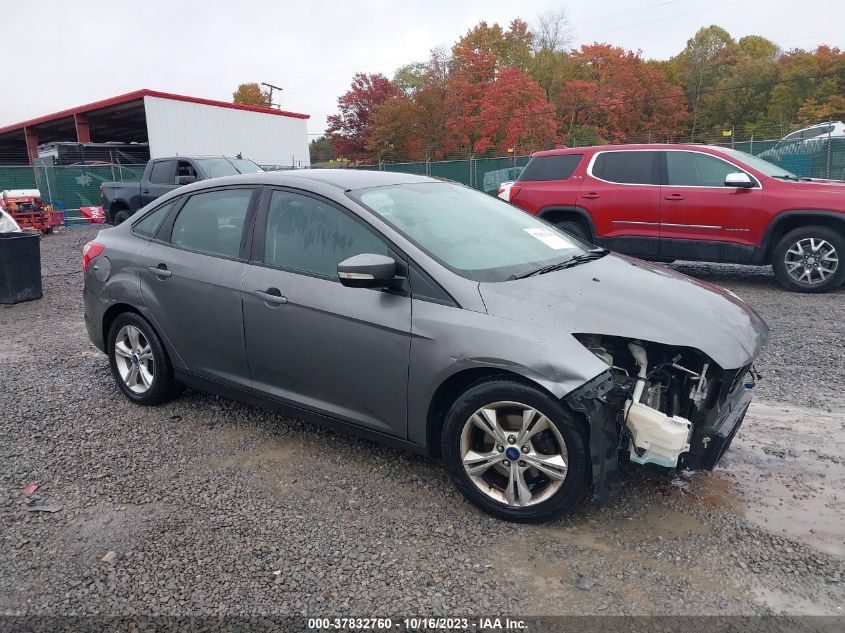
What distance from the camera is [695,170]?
817 centimetres

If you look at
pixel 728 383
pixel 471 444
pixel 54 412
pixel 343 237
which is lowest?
pixel 54 412

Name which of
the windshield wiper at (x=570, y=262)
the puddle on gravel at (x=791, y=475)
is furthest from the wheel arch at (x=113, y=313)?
the puddle on gravel at (x=791, y=475)

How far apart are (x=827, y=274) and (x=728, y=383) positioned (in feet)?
19.1

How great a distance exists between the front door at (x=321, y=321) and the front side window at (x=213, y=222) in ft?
0.67

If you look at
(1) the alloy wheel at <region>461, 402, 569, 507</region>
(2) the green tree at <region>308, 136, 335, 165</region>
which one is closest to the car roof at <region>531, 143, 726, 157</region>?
(1) the alloy wheel at <region>461, 402, 569, 507</region>

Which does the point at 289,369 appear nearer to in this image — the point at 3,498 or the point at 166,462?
the point at 166,462

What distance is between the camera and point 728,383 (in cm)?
284

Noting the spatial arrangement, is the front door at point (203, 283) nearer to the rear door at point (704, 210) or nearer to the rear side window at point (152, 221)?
the rear side window at point (152, 221)

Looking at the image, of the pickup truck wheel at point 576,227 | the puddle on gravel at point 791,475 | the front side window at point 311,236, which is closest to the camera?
the puddle on gravel at point 791,475

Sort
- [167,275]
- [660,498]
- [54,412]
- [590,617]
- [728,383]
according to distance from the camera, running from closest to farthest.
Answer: [590,617] → [728,383] → [660,498] → [167,275] → [54,412]

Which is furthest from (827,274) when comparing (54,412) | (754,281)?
(54,412)

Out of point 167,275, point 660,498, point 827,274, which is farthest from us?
point 827,274

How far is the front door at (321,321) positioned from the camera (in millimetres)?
3166

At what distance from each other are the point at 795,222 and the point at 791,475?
A: 5353 mm
